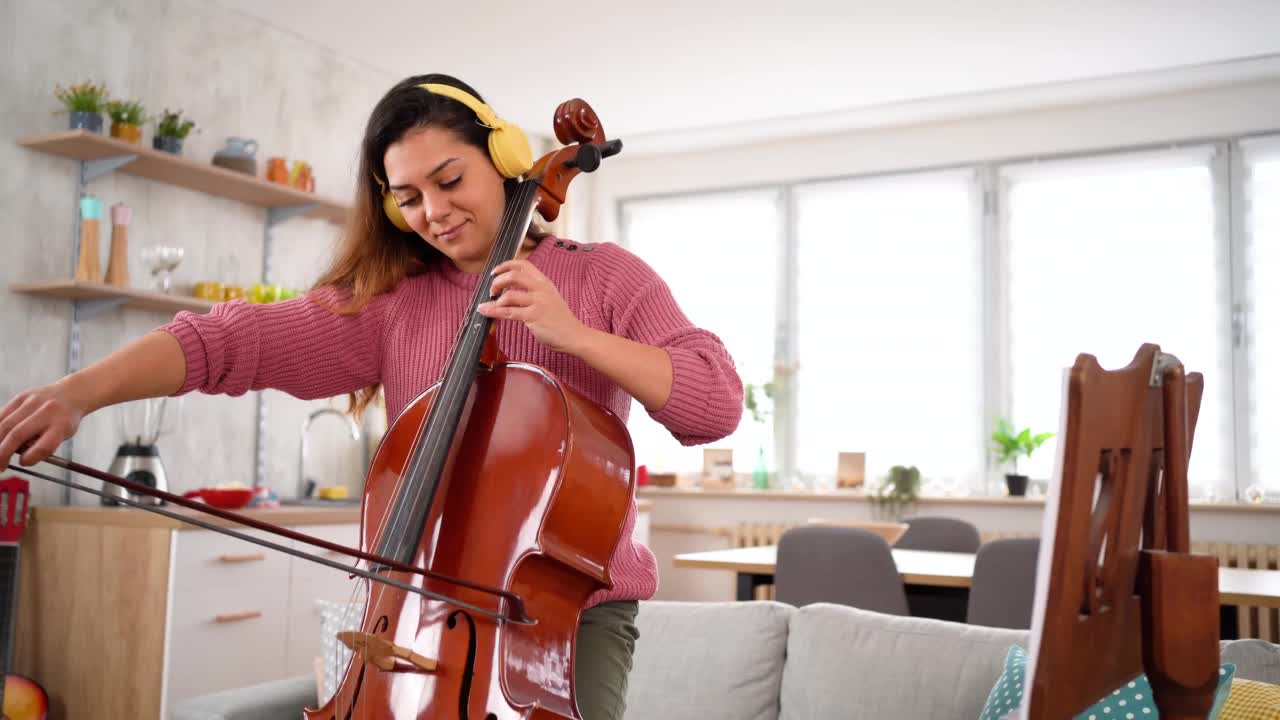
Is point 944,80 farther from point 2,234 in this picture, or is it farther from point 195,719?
point 195,719

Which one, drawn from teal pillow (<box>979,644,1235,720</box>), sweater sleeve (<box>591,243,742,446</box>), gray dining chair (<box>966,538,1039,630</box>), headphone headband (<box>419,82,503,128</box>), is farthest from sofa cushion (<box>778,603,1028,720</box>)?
headphone headband (<box>419,82,503,128</box>)

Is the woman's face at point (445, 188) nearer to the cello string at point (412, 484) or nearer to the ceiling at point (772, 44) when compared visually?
the cello string at point (412, 484)

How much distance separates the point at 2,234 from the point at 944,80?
13.3ft

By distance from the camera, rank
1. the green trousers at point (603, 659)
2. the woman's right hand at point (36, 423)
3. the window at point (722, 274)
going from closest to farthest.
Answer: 1. the woman's right hand at point (36, 423)
2. the green trousers at point (603, 659)
3. the window at point (722, 274)

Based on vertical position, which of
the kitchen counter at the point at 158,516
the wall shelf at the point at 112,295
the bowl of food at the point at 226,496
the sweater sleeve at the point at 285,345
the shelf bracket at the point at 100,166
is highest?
the shelf bracket at the point at 100,166

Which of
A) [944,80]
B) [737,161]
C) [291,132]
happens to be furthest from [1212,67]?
[291,132]

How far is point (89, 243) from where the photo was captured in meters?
3.69

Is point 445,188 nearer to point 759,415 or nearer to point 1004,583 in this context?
point 1004,583

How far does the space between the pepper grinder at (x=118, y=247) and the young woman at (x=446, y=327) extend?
2.73m

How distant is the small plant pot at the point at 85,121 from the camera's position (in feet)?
11.9

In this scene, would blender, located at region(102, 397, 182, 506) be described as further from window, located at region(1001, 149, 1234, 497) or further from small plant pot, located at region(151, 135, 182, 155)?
window, located at region(1001, 149, 1234, 497)

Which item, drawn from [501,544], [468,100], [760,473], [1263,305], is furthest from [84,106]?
[1263,305]

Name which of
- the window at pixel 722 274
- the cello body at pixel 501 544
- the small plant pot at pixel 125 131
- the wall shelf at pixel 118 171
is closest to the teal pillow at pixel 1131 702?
the cello body at pixel 501 544

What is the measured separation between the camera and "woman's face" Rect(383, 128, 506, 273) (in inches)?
49.3
